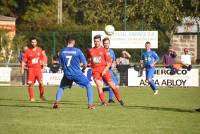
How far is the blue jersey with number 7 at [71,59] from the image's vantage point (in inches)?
736

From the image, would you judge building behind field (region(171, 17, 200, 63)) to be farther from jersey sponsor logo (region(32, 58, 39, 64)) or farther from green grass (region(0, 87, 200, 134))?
green grass (region(0, 87, 200, 134))

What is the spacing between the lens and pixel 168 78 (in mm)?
33094

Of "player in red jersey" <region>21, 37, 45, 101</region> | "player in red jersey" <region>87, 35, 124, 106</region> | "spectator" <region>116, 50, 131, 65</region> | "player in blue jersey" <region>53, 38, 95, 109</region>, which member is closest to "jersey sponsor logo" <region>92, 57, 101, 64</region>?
"player in red jersey" <region>87, 35, 124, 106</region>

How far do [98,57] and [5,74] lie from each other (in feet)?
47.0

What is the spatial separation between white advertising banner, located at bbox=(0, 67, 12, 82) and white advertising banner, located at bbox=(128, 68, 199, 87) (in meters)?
5.63

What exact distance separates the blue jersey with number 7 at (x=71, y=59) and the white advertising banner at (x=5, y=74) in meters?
15.1

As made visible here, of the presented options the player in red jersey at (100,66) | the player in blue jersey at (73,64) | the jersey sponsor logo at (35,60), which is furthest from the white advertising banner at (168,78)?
the player in blue jersey at (73,64)

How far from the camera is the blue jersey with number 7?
61.3ft

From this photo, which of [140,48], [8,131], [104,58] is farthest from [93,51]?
[140,48]

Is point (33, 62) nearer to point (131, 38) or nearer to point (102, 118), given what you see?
point (102, 118)

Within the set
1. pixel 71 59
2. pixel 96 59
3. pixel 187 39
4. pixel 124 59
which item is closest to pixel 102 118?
pixel 71 59

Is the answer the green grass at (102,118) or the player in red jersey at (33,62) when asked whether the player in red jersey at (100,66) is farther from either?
the player in red jersey at (33,62)

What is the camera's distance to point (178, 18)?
39.8m

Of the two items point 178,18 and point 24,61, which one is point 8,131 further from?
point 178,18
